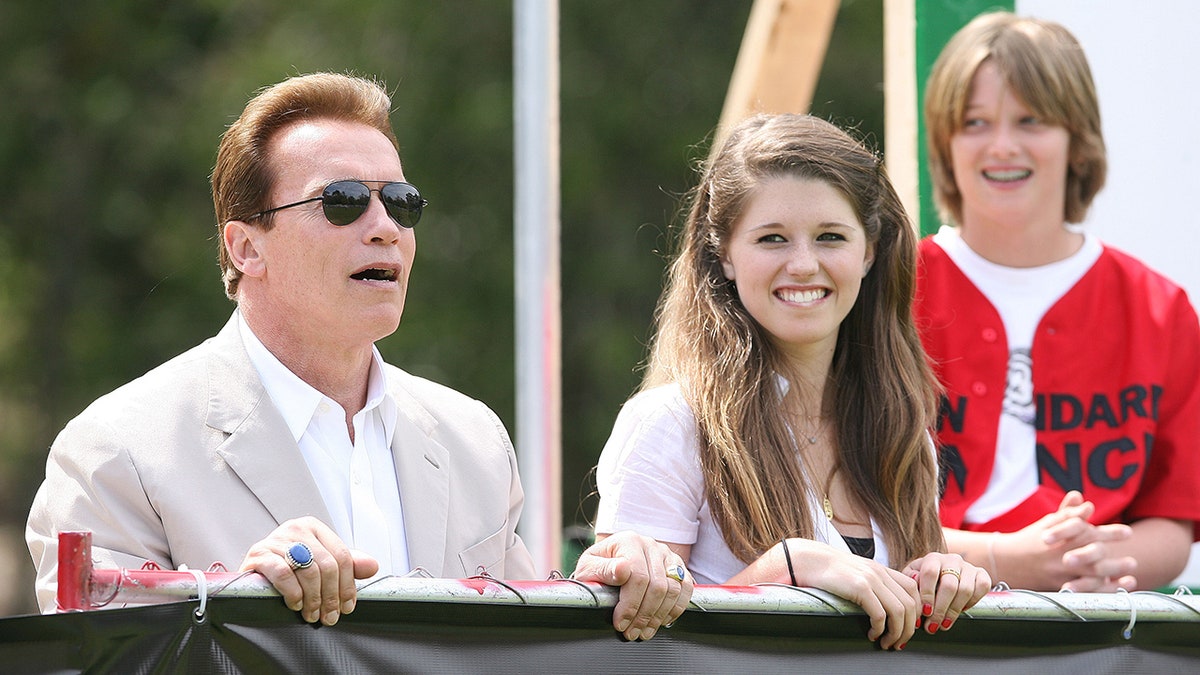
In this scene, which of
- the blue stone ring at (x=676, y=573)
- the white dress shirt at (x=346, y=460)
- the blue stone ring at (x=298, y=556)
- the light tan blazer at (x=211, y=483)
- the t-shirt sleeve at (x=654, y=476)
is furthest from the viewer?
the t-shirt sleeve at (x=654, y=476)

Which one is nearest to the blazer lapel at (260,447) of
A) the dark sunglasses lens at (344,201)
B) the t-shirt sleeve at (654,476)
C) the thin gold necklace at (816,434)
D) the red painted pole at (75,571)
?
the dark sunglasses lens at (344,201)

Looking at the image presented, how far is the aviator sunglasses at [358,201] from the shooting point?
2.57m

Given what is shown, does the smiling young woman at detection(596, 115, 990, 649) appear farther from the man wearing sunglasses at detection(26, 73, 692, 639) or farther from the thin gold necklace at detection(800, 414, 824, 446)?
the man wearing sunglasses at detection(26, 73, 692, 639)

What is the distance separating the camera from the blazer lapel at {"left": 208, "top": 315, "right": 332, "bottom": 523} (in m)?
2.40

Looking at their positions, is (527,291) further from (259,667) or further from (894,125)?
(259,667)

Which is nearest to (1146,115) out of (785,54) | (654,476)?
(785,54)

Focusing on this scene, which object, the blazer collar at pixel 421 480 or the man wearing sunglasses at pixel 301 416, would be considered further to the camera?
the blazer collar at pixel 421 480

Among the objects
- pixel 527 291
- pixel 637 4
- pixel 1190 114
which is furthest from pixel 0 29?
pixel 1190 114

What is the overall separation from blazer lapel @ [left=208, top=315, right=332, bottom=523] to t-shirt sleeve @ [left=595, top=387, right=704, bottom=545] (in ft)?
1.64

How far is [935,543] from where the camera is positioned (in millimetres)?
2732

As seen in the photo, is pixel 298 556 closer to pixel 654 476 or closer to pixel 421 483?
pixel 421 483

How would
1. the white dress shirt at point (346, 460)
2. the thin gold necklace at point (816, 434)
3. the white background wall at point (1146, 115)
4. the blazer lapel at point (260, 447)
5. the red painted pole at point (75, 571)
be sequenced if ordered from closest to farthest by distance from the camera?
the red painted pole at point (75, 571)
the blazer lapel at point (260, 447)
the white dress shirt at point (346, 460)
the thin gold necklace at point (816, 434)
the white background wall at point (1146, 115)

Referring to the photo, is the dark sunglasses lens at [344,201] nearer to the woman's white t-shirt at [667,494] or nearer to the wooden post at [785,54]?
the woman's white t-shirt at [667,494]

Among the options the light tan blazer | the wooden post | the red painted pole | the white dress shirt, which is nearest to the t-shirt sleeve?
the light tan blazer
